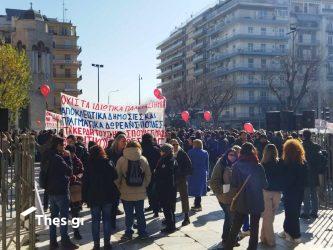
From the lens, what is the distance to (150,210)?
A: 1168 centimetres

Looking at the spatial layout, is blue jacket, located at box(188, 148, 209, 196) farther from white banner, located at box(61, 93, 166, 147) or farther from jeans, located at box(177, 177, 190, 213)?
jeans, located at box(177, 177, 190, 213)

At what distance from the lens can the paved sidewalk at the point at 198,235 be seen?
8484 millimetres

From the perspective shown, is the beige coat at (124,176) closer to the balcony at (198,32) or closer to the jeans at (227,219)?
the jeans at (227,219)

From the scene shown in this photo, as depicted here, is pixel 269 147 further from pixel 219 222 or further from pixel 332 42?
pixel 332 42

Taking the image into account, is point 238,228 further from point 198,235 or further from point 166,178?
point 166,178

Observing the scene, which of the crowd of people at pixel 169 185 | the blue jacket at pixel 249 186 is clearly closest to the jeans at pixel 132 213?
the crowd of people at pixel 169 185

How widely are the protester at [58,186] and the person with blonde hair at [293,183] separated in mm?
3701

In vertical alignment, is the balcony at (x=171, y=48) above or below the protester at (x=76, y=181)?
above

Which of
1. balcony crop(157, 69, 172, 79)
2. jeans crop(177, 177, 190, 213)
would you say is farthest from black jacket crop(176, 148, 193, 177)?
balcony crop(157, 69, 172, 79)

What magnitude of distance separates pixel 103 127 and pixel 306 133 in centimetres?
443

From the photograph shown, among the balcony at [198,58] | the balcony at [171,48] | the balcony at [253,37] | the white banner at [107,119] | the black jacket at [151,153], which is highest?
the balcony at [171,48]

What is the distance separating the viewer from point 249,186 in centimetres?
749

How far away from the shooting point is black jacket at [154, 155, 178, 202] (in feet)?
30.5

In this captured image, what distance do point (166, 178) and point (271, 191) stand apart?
1.99 metres
